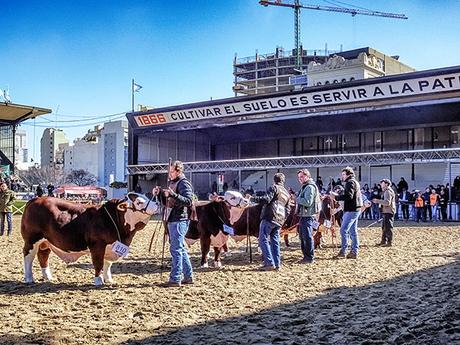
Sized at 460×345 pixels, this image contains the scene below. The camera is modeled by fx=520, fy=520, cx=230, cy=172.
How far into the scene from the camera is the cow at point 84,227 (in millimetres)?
8305

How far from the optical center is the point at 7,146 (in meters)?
53.4

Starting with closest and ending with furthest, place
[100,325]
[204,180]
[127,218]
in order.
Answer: [100,325]
[127,218]
[204,180]

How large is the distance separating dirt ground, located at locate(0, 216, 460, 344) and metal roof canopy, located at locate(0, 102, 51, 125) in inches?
1528

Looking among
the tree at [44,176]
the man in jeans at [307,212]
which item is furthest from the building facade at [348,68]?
the man in jeans at [307,212]

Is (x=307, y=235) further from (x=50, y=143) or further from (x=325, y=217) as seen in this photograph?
(x=50, y=143)

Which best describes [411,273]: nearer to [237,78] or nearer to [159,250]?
[159,250]

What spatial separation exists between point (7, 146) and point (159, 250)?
45166 mm

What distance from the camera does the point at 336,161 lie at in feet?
99.4

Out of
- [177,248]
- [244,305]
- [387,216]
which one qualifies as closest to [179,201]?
[177,248]

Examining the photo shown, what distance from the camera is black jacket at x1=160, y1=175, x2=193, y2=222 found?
26.8 feet

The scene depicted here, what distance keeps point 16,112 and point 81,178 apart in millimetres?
33833

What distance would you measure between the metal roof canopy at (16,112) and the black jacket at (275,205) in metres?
40.6

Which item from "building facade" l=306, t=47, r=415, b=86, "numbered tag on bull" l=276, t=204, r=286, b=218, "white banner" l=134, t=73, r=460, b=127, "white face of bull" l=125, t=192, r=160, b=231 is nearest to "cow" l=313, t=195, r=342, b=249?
"numbered tag on bull" l=276, t=204, r=286, b=218

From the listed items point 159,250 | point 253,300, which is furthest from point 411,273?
point 159,250
